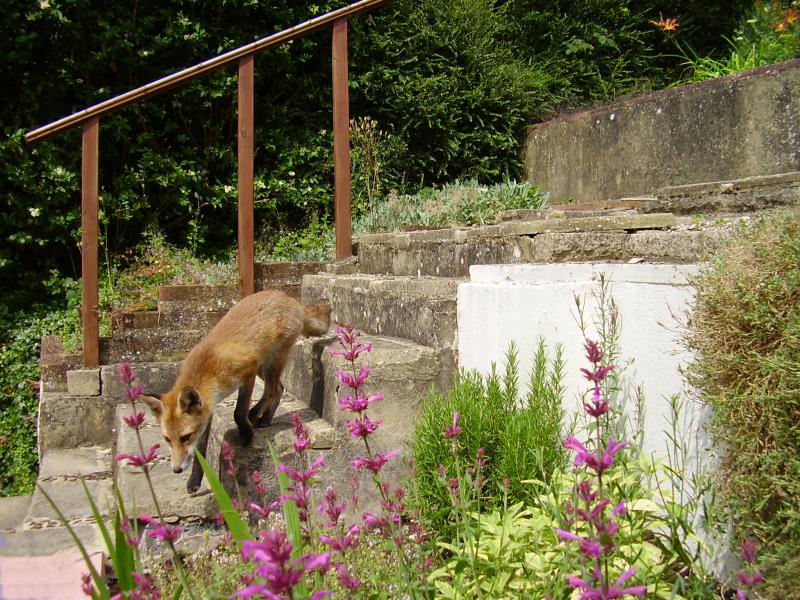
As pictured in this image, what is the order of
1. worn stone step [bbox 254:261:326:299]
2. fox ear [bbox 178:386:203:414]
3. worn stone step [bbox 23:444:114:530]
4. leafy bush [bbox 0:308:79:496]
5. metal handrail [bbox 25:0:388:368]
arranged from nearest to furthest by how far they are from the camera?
1. fox ear [bbox 178:386:203:414]
2. worn stone step [bbox 23:444:114:530]
3. metal handrail [bbox 25:0:388:368]
4. worn stone step [bbox 254:261:326:299]
5. leafy bush [bbox 0:308:79:496]

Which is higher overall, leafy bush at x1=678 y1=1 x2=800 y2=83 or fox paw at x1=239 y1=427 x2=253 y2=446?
leafy bush at x1=678 y1=1 x2=800 y2=83

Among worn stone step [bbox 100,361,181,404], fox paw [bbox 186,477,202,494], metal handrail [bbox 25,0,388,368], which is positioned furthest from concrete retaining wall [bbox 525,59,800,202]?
worn stone step [bbox 100,361,181,404]

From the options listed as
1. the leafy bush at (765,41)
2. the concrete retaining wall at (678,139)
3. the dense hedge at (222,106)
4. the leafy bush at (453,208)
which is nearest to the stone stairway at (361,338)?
the leafy bush at (453,208)

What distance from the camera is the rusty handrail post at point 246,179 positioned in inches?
235

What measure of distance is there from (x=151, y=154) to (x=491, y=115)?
16.2ft

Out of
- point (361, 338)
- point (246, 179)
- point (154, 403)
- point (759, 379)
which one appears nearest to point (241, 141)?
point (246, 179)

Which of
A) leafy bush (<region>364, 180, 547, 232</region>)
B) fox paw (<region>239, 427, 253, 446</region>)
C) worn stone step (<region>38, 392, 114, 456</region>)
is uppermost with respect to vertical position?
leafy bush (<region>364, 180, 547, 232</region>)

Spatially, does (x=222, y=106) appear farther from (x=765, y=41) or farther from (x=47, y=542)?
(x=47, y=542)

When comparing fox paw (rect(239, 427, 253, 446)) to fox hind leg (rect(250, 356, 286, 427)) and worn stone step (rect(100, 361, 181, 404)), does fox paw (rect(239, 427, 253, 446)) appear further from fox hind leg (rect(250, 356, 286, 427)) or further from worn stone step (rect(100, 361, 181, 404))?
worn stone step (rect(100, 361, 181, 404))

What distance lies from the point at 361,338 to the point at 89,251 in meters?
2.53

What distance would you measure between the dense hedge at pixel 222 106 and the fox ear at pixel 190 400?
19.1 ft

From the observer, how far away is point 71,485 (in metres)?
4.57

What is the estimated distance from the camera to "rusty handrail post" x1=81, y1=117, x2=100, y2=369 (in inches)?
217

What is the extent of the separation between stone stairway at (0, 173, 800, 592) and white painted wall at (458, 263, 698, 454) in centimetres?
18
